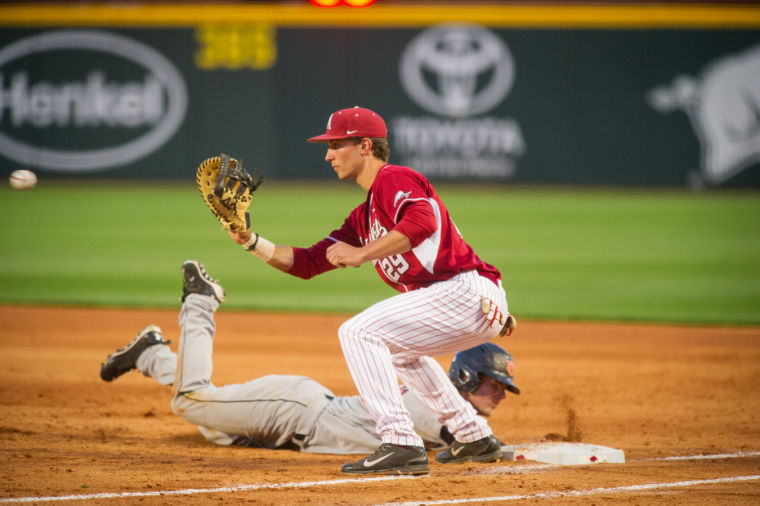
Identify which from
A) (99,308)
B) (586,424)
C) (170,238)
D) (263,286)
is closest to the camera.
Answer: (586,424)

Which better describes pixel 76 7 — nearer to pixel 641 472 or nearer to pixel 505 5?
pixel 505 5

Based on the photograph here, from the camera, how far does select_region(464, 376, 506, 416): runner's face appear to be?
14.4 feet

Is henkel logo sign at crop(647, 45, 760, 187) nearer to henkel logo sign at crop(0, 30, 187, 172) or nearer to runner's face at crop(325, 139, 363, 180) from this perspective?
henkel logo sign at crop(0, 30, 187, 172)

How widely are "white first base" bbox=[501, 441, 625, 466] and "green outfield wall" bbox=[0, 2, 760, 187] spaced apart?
14.8m

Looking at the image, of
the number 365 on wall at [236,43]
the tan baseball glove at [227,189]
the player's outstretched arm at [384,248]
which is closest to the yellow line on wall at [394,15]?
the number 365 on wall at [236,43]

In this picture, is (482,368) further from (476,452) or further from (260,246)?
(260,246)

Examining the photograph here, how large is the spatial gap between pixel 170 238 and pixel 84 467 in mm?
9143

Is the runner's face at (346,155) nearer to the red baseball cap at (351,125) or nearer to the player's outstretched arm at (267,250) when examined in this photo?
Result: the red baseball cap at (351,125)

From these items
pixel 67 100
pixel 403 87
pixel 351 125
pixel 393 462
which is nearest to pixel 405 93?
pixel 403 87


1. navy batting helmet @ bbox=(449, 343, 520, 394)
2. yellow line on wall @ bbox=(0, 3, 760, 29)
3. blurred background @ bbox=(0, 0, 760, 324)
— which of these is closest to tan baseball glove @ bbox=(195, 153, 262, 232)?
navy batting helmet @ bbox=(449, 343, 520, 394)

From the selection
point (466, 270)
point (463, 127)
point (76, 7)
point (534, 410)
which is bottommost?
point (534, 410)

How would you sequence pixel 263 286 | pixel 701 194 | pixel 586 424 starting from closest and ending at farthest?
pixel 586 424 < pixel 263 286 < pixel 701 194

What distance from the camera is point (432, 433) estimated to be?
4391 millimetres

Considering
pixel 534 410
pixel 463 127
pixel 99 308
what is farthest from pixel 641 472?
pixel 463 127
